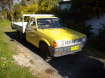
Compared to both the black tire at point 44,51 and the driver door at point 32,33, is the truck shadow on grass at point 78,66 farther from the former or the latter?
the driver door at point 32,33

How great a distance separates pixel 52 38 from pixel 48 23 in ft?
5.14

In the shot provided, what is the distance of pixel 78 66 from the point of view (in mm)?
5301

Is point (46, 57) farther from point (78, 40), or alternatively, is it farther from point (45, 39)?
point (78, 40)

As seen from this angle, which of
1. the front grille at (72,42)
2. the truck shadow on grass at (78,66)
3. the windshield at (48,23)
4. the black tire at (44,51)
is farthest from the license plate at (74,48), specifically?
the windshield at (48,23)

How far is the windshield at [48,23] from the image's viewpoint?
6.15 m

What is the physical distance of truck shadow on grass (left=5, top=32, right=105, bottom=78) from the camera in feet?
15.3

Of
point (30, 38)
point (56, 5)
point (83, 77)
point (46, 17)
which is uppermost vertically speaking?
point (56, 5)

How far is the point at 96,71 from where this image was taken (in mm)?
4914

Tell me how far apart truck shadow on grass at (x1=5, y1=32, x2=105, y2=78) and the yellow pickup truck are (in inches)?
20.0

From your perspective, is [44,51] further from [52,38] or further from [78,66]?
[78,66]

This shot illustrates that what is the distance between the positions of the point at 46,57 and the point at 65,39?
49.2 inches

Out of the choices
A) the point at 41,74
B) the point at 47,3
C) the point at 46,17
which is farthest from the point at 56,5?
the point at 41,74

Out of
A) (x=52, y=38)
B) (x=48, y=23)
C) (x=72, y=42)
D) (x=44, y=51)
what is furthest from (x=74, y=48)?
(x=48, y=23)

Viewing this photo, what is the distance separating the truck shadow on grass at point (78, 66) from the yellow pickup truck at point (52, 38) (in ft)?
1.67
